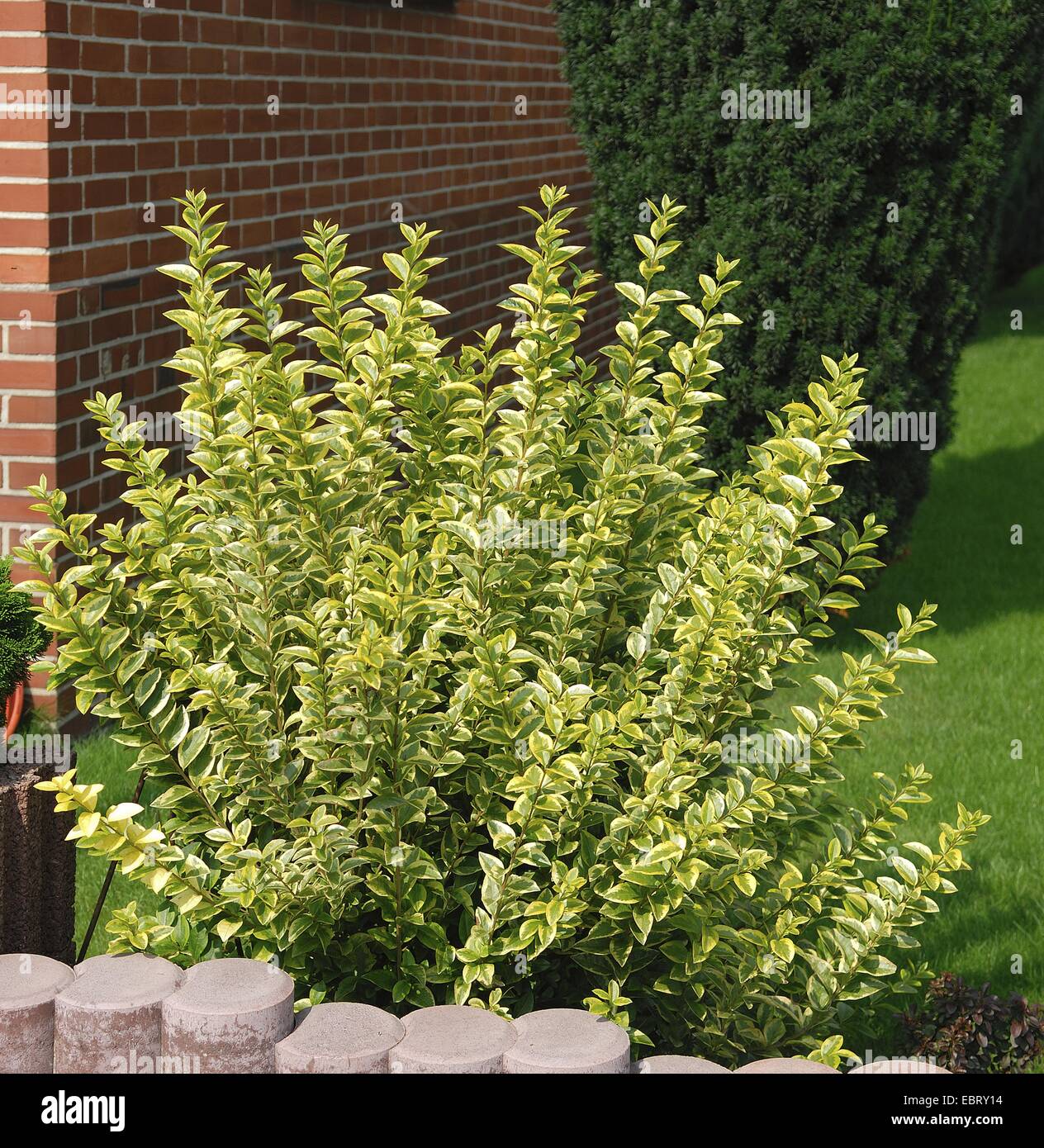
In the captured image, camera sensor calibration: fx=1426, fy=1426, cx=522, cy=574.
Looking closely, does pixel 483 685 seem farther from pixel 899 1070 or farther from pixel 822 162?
pixel 822 162

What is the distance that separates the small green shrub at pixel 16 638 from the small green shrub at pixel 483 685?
1.55 ft

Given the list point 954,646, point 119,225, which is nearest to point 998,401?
point 954,646

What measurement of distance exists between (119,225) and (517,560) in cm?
334

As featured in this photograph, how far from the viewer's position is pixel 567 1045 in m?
2.25

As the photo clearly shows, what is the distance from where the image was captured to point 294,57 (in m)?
6.91

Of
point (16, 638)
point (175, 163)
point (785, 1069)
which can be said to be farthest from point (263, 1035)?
point (175, 163)

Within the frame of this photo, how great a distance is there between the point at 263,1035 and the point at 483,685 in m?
0.68

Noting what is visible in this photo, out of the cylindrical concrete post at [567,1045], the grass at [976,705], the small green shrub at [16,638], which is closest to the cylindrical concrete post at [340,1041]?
the cylindrical concrete post at [567,1045]

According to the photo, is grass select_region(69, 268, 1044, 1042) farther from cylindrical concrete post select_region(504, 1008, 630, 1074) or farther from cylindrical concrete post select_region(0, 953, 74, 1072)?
cylindrical concrete post select_region(504, 1008, 630, 1074)

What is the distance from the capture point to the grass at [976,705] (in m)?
4.27

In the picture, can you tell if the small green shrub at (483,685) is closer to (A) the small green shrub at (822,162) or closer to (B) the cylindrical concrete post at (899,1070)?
(B) the cylindrical concrete post at (899,1070)

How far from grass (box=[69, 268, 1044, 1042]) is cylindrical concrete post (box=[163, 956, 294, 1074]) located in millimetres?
1772
